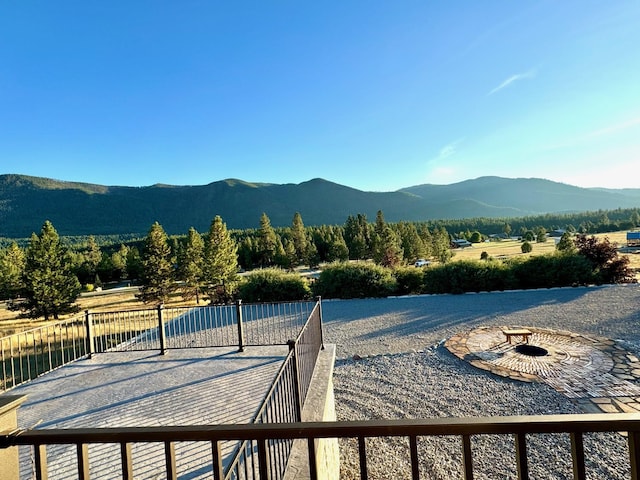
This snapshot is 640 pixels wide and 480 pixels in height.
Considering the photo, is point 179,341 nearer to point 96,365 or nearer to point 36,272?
point 96,365

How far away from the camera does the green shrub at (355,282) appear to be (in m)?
13.9

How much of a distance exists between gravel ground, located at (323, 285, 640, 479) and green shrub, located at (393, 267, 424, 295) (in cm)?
159

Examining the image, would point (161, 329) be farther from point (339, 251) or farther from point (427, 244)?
point (427, 244)

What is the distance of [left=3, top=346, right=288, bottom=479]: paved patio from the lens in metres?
3.12

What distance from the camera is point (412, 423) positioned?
1.18m

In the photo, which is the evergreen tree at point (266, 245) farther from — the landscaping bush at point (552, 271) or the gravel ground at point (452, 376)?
the landscaping bush at point (552, 271)

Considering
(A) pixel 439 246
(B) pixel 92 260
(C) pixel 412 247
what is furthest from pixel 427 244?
(B) pixel 92 260

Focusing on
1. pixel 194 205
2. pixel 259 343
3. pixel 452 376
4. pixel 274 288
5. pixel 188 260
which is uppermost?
pixel 194 205

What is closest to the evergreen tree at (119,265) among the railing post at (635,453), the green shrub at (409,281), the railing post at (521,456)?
the green shrub at (409,281)

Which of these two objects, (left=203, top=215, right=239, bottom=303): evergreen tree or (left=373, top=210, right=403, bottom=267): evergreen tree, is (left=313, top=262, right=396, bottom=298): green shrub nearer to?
(left=203, top=215, right=239, bottom=303): evergreen tree

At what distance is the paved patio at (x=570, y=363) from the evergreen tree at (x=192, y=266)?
848 inches

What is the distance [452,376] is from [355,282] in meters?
8.18

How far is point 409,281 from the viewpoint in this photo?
14375mm

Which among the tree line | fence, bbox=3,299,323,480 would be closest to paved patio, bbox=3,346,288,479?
fence, bbox=3,299,323,480
